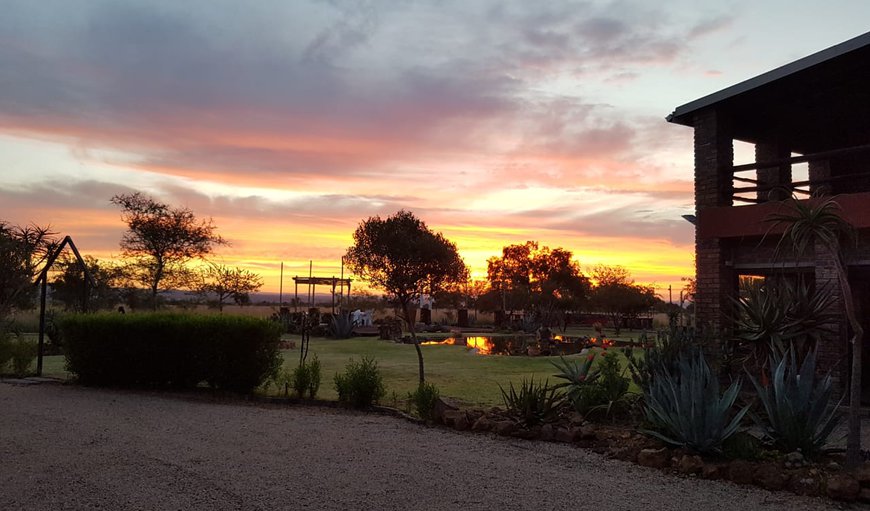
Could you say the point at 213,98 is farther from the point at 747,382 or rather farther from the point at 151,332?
the point at 747,382

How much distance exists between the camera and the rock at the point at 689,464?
5633 millimetres

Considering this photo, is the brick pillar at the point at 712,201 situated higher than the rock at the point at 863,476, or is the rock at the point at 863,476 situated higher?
the brick pillar at the point at 712,201

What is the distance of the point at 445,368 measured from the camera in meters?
14.8

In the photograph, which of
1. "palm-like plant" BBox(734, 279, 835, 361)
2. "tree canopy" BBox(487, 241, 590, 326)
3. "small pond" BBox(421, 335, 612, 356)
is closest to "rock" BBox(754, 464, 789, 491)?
"palm-like plant" BBox(734, 279, 835, 361)

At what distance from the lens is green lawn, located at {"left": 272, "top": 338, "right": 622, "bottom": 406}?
433 inches

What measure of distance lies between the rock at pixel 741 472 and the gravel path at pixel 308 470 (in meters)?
0.18

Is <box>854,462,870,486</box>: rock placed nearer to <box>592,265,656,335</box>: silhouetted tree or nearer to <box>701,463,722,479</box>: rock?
<box>701,463,722,479</box>: rock

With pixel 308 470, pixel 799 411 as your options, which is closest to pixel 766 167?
pixel 799 411

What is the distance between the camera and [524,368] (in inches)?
584

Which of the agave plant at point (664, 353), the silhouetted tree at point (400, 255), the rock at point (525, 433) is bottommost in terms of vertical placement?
the rock at point (525, 433)

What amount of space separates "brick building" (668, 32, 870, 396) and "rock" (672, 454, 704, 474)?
416 centimetres

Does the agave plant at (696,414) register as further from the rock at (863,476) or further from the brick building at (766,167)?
the brick building at (766,167)

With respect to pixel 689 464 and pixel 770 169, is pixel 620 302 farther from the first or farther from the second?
pixel 689 464

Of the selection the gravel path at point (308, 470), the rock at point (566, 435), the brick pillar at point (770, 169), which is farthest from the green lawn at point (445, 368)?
the brick pillar at point (770, 169)
